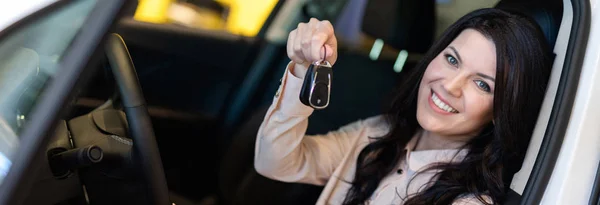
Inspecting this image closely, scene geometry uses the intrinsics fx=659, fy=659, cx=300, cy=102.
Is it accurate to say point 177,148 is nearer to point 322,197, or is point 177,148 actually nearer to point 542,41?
point 322,197

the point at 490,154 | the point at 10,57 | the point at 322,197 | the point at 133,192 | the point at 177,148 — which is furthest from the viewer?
the point at 177,148

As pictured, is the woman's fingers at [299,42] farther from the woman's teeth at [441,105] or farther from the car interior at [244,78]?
the car interior at [244,78]

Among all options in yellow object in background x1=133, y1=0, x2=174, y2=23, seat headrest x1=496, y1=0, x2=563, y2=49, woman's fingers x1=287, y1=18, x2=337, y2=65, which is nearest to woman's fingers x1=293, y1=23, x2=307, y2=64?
woman's fingers x1=287, y1=18, x2=337, y2=65

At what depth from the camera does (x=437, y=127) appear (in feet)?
4.67

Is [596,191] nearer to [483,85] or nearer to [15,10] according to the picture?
[483,85]

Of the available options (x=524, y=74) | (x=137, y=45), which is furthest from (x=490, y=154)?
(x=137, y=45)

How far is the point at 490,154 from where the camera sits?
139 cm

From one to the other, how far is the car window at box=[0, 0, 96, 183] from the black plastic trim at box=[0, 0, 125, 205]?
25mm

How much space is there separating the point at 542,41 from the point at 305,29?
480 mm

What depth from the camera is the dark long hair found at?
1313 millimetres

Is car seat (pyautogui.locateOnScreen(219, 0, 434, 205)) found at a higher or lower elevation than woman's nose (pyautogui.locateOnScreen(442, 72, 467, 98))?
lower

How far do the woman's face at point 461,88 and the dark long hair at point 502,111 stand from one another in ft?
0.08

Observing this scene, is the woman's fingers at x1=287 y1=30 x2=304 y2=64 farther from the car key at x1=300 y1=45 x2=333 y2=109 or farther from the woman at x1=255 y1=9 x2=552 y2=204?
the car key at x1=300 y1=45 x2=333 y2=109

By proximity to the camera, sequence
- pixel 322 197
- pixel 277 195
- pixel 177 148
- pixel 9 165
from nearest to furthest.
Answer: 1. pixel 9 165
2. pixel 322 197
3. pixel 277 195
4. pixel 177 148
